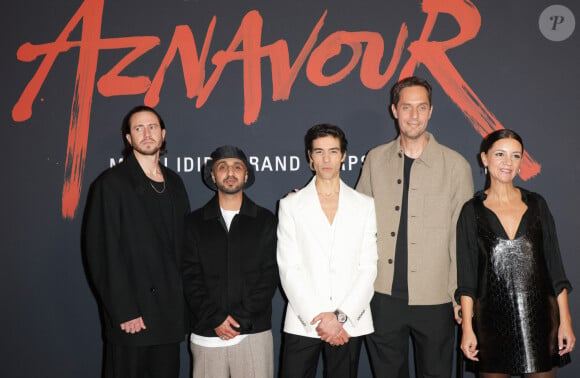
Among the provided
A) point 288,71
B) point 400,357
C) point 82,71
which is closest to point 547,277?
point 400,357

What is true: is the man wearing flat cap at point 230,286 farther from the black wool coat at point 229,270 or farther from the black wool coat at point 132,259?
the black wool coat at point 132,259

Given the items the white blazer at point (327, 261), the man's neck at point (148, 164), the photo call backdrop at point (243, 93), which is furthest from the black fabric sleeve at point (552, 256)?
the man's neck at point (148, 164)

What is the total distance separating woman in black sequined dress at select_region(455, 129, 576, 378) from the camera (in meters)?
2.56

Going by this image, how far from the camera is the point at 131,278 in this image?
2803 mm

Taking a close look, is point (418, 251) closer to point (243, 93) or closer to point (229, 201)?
point (229, 201)

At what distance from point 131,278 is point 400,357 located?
160cm

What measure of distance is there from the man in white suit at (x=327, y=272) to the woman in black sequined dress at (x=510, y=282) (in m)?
0.53

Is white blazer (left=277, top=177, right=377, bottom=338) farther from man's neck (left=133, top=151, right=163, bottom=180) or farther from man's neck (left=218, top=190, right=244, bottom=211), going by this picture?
man's neck (left=133, top=151, right=163, bottom=180)

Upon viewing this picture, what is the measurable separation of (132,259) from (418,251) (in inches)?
63.4

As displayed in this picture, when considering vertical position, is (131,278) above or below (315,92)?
below

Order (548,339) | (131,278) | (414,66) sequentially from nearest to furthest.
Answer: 1. (548,339)
2. (131,278)
3. (414,66)

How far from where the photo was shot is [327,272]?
2.76 meters

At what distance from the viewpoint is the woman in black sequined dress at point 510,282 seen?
8.39 ft

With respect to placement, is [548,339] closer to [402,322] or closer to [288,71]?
[402,322]
